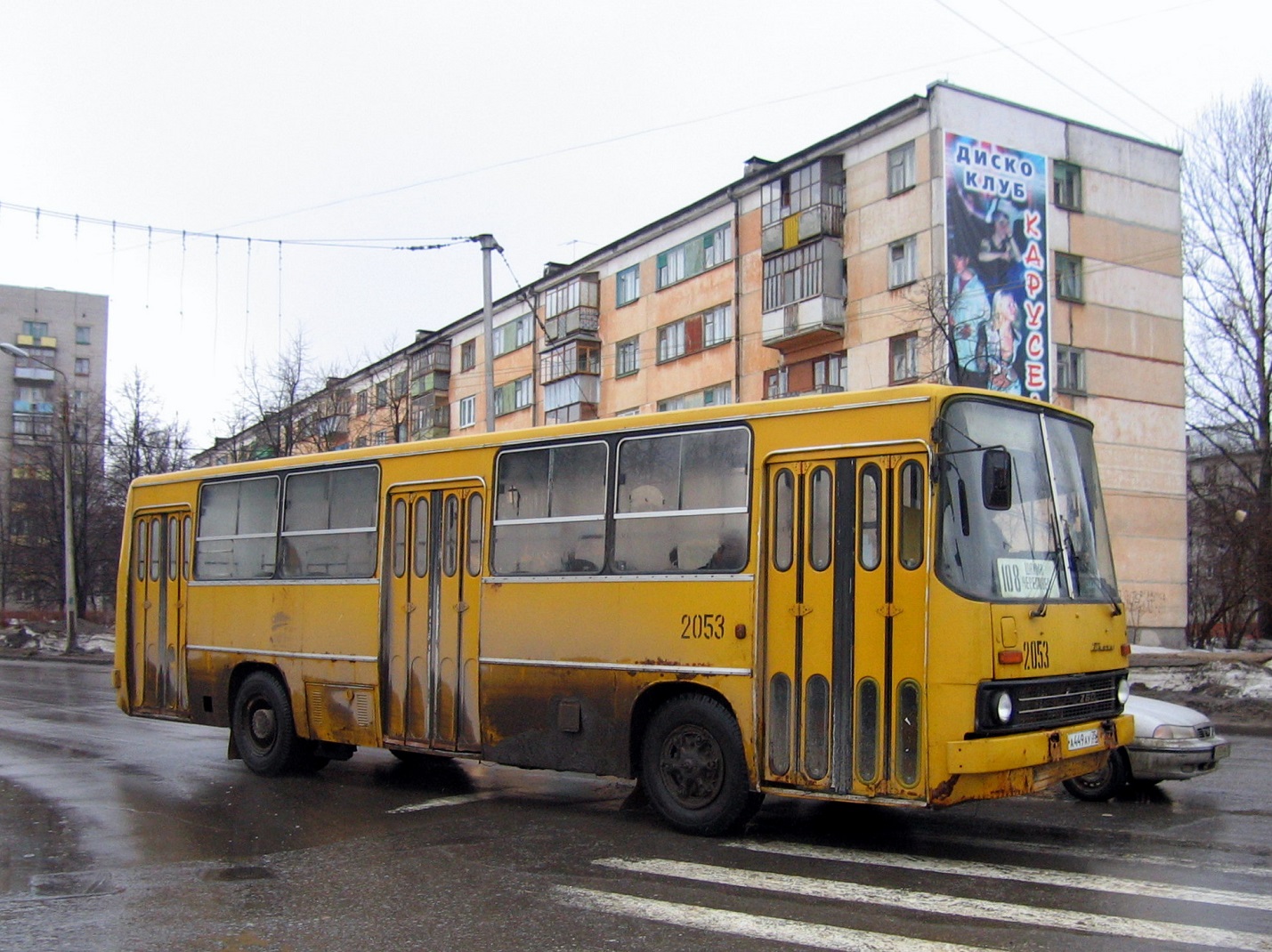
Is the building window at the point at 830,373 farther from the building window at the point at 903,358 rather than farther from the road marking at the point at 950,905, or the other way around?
the road marking at the point at 950,905

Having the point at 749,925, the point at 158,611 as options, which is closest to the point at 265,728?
the point at 158,611

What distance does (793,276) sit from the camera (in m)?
37.4

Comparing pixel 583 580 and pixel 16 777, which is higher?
pixel 583 580

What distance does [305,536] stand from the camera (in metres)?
11.8

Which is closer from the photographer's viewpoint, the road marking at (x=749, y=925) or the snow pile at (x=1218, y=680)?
the road marking at (x=749, y=925)

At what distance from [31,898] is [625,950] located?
12.0ft

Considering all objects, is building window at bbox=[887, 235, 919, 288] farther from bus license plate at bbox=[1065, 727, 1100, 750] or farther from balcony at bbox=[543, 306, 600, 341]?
bus license plate at bbox=[1065, 727, 1100, 750]

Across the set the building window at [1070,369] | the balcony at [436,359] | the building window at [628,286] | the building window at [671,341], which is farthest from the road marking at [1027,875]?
the balcony at [436,359]

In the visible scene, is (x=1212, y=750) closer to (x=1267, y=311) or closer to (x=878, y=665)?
(x=878, y=665)

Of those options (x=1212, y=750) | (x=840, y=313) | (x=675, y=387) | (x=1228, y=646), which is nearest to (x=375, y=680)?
(x=1212, y=750)

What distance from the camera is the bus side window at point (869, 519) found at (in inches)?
303

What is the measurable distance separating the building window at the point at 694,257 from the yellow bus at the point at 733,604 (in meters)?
32.1

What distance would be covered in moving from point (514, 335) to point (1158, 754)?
157 ft

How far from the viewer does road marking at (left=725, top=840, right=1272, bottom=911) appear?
21.5ft
